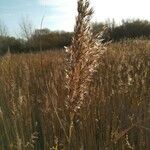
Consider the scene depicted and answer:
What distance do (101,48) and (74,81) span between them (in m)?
0.10

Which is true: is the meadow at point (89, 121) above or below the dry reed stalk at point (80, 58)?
below

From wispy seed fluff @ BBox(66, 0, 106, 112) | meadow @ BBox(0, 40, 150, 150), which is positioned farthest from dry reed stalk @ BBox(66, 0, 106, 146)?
meadow @ BBox(0, 40, 150, 150)

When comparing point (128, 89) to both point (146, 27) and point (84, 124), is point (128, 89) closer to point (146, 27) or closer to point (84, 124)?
point (84, 124)

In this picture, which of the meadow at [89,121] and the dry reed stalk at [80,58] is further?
the meadow at [89,121]

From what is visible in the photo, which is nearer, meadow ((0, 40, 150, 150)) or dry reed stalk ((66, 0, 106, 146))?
dry reed stalk ((66, 0, 106, 146))

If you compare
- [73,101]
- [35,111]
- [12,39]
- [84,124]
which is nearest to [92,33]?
[73,101]

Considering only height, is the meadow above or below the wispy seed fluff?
below

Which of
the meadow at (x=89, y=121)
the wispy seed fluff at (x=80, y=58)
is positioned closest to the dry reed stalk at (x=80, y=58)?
the wispy seed fluff at (x=80, y=58)

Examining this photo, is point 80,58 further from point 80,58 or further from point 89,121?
point 89,121

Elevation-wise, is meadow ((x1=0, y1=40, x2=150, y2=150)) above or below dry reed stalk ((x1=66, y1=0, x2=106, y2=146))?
below

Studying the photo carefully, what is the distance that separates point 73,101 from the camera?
3.10 feet

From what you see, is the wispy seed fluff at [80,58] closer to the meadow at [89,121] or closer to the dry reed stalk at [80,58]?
the dry reed stalk at [80,58]

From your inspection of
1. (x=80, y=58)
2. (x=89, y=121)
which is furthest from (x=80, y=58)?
(x=89, y=121)

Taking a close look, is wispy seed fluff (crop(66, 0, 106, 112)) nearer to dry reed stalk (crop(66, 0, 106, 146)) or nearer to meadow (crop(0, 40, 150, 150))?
dry reed stalk (crop(66, 0, 106, 146))
